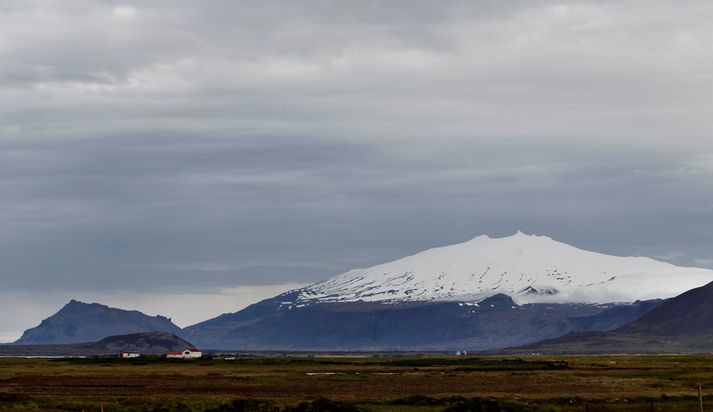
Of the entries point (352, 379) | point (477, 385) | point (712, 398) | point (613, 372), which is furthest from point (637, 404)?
point (613, 372)

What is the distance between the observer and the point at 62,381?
15062 centimetres

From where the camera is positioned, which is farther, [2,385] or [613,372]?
[613,372]

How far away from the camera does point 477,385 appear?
461 ft

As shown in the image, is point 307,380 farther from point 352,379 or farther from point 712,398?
point 712,398

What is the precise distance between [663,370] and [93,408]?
330ft

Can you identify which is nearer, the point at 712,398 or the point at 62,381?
the point at 712,398

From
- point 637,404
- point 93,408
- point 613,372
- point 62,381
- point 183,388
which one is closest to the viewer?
point 93,408

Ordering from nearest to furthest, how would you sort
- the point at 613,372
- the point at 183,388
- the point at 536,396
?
the point at 536,396 → the point at 183,388 → the point at 613,372

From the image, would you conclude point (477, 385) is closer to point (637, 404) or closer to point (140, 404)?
point (637, 404)

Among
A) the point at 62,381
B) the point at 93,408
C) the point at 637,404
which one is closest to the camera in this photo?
the point at 93,408

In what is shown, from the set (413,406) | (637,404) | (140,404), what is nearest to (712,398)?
(637,404)

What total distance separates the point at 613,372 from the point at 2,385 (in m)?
82.1

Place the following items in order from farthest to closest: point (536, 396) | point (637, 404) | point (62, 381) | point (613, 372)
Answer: point (613, 372) → point (62, 381) → point (536, 396) → point (637, 404)

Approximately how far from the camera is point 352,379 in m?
157
